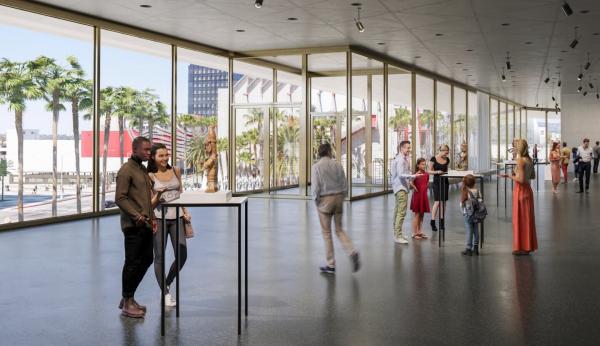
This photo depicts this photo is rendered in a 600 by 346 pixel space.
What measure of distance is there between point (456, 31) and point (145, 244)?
11.7 metres

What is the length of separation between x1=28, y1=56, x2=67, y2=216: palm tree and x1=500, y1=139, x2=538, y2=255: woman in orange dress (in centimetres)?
867

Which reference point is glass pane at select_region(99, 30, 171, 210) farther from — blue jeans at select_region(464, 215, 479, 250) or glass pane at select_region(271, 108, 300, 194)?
blue jeans at select_region(464, 215, 479, 250)

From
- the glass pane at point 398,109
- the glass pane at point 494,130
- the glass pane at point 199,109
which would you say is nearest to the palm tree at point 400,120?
the glass pane at point 398,109

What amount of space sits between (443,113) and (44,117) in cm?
1860

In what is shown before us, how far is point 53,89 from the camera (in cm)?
1261

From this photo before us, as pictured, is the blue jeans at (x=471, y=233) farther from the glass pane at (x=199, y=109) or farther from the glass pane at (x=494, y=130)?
the glass pane at (x=494, y=130)

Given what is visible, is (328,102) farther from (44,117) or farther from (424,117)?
(44,117)

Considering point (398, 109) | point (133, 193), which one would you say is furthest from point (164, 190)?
point (398, 109)

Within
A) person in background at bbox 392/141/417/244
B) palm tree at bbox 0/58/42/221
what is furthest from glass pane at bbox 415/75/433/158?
palm tree at bbox 0/58/42/221

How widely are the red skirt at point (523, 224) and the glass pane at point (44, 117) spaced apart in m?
8.66

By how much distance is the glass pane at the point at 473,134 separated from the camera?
31.5m

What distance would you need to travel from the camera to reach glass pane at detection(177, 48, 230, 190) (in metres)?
16.5

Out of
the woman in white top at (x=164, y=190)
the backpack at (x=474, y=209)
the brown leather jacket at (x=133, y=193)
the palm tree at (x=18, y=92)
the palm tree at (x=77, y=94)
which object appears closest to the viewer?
the brown leather jacket at (x=133, y=193)

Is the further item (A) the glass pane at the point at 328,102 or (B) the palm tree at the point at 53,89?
(A) the glass pane at the point at 328,102
